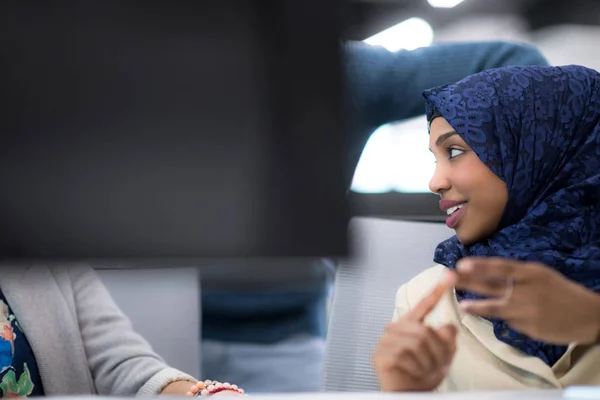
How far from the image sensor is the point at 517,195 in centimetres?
101

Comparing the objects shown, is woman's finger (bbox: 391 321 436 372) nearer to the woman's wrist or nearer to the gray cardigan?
the woman's wrist

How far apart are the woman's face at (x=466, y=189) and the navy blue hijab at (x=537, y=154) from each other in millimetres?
14

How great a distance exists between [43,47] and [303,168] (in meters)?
0.23

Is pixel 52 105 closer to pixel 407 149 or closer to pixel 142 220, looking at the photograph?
pixel 142 220

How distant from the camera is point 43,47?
527 mm

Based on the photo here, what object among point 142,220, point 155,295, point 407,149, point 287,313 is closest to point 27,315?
point 155,295

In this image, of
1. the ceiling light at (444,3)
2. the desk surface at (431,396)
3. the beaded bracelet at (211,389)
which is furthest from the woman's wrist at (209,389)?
the ceiling light at (444,3)

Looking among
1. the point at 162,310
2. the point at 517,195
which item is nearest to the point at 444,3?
the point at 517,195

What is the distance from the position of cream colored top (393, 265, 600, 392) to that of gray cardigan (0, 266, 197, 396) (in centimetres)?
47

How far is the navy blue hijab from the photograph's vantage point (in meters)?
0.96

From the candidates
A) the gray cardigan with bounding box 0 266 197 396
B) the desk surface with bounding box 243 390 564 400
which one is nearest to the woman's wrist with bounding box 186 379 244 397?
the gray cardigan with bounding box 0 266 197 396

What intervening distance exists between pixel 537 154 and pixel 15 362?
939 millimetres

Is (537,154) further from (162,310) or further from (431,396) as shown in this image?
(162,310)

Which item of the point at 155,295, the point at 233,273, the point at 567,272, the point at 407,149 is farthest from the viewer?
the point at 233,273
